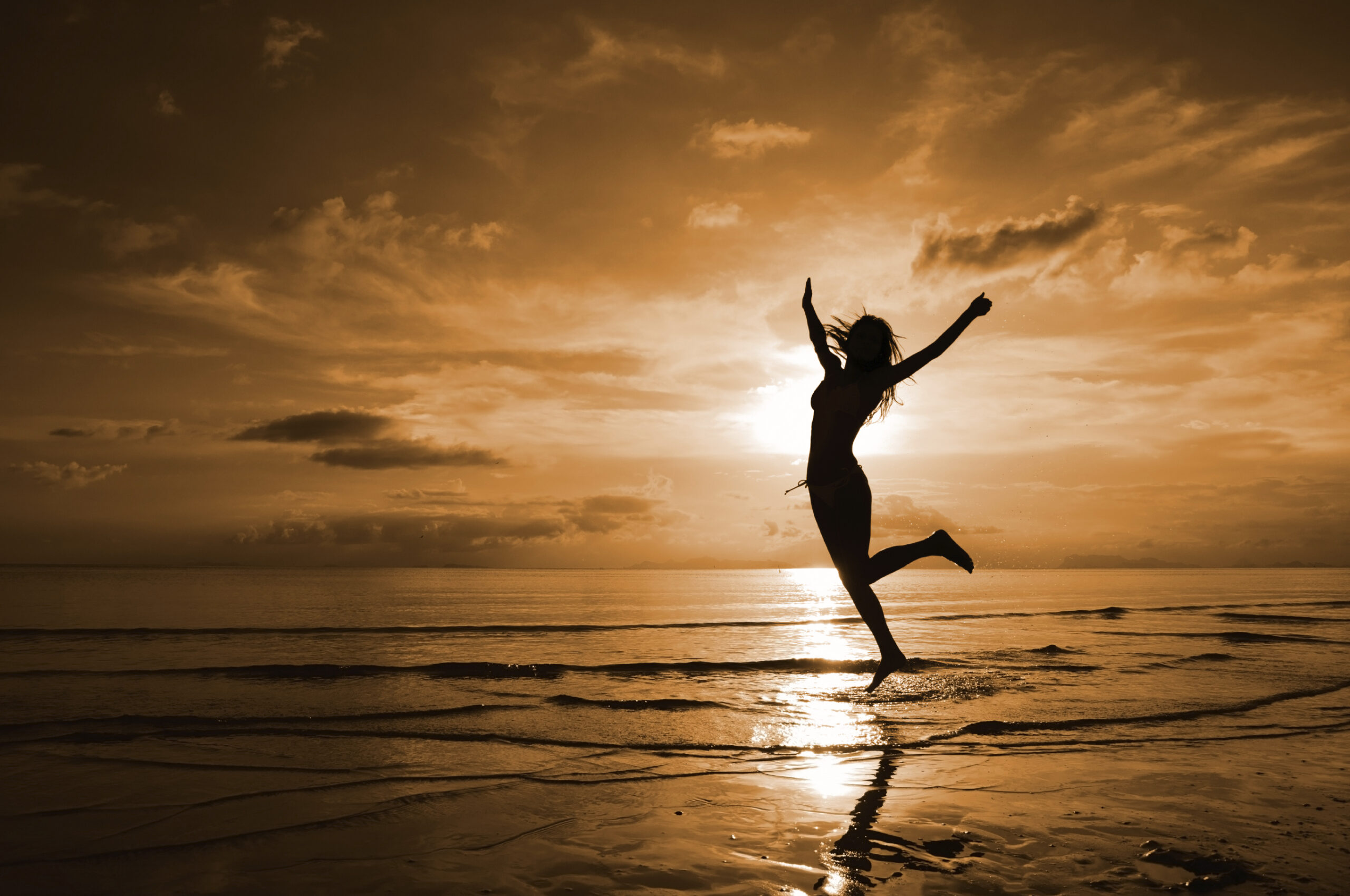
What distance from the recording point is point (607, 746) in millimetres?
6898

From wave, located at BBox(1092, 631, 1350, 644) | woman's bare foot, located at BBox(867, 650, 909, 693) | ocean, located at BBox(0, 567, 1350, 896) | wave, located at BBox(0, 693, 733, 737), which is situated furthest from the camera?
wave, located at BBox(1092, 631, 1350, 644)

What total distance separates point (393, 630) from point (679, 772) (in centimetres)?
1838

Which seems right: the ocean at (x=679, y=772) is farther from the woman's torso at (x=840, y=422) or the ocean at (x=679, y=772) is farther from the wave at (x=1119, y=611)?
the wave at (x=1119, y=611)

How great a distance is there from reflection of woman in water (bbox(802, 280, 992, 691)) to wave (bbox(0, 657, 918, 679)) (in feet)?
22.4

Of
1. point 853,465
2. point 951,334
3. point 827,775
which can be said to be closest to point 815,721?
point 827,775

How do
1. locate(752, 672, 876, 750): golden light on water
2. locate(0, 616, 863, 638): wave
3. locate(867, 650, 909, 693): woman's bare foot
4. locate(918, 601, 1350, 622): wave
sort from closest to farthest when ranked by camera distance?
locate(867, 650, 909, 693): woman's bare foot → locate(752, 672, 876, 750): golden light on water → locate(0, 616, 863, 638): wave → locate(918, 601, 1350, 622): wave

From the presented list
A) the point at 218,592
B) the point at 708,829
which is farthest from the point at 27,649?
the point at 218,592

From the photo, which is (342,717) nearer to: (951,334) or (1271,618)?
(951,334)

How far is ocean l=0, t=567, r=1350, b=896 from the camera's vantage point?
3889 millimetres

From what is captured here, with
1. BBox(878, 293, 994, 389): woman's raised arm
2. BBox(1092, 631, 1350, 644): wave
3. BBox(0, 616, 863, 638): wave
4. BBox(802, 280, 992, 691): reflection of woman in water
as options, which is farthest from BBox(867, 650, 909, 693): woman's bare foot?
BBox(1092, 631, 1350, 644): wave

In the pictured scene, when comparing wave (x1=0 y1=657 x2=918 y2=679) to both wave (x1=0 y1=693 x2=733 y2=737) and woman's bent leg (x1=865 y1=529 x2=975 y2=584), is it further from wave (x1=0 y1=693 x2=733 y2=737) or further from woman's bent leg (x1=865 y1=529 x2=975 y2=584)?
woman's bent leg (x1=865 y1=529 x2=975 y2=584)

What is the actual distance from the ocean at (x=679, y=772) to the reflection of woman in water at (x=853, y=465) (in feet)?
5.17

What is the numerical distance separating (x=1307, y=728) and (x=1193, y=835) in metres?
4.54

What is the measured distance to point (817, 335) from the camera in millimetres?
6215
